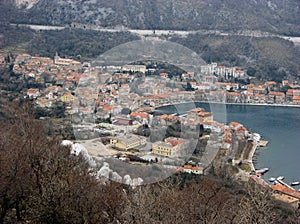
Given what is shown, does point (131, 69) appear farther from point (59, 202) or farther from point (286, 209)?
point (59, 202)

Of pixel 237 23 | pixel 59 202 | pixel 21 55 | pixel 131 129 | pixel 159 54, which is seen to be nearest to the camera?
pixel 59 202

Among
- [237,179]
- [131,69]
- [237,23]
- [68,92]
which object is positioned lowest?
[237,179]

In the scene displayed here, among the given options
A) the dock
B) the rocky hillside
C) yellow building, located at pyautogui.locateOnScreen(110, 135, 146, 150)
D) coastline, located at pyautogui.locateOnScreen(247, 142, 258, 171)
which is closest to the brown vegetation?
yellow building, located at pyautogui.locateOnScreen(110, 135, 146, 150)

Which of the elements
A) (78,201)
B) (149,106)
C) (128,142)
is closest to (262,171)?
(149,106)

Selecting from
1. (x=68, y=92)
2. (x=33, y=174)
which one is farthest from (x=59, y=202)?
(x=68, y=92)

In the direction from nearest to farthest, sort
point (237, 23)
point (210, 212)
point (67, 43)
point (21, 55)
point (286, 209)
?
point (210, 212)
point (286, 209)
point (21, 55)
point (67, 43)
point (237, 23)
